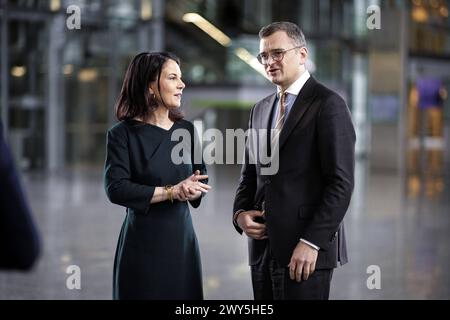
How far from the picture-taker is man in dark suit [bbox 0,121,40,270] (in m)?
1.34

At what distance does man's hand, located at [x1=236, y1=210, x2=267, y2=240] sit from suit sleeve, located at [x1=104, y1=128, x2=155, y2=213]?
341mm

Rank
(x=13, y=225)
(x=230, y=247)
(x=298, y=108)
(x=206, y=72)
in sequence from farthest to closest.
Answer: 1. (x=206, y=72)
2. (x=230, y=247)
3. (x=298, y=108)
4. (x=13, y=225)

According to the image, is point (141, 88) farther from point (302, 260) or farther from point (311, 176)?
point (302, 260)

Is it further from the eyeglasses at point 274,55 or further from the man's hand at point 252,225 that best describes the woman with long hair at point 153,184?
the eyeglasses at point 274,55

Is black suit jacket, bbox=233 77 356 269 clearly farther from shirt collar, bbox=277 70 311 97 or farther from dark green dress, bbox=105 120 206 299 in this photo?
dark green dress, bbox=105 120 206 299

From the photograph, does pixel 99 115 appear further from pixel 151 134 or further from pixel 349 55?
pixel 151 134

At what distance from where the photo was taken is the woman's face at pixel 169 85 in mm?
2340

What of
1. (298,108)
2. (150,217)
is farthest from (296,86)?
(150,217)

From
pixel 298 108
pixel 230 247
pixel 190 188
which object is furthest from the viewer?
pixel 230 247

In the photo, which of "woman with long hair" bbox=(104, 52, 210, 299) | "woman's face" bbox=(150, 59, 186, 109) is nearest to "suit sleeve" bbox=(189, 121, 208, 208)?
"woman with long hair" bbox=(104, 52, 210, 299)

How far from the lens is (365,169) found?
66.4 feet

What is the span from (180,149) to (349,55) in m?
22.6

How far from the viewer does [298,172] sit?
2.38 meters

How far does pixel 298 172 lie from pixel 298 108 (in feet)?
0.67
